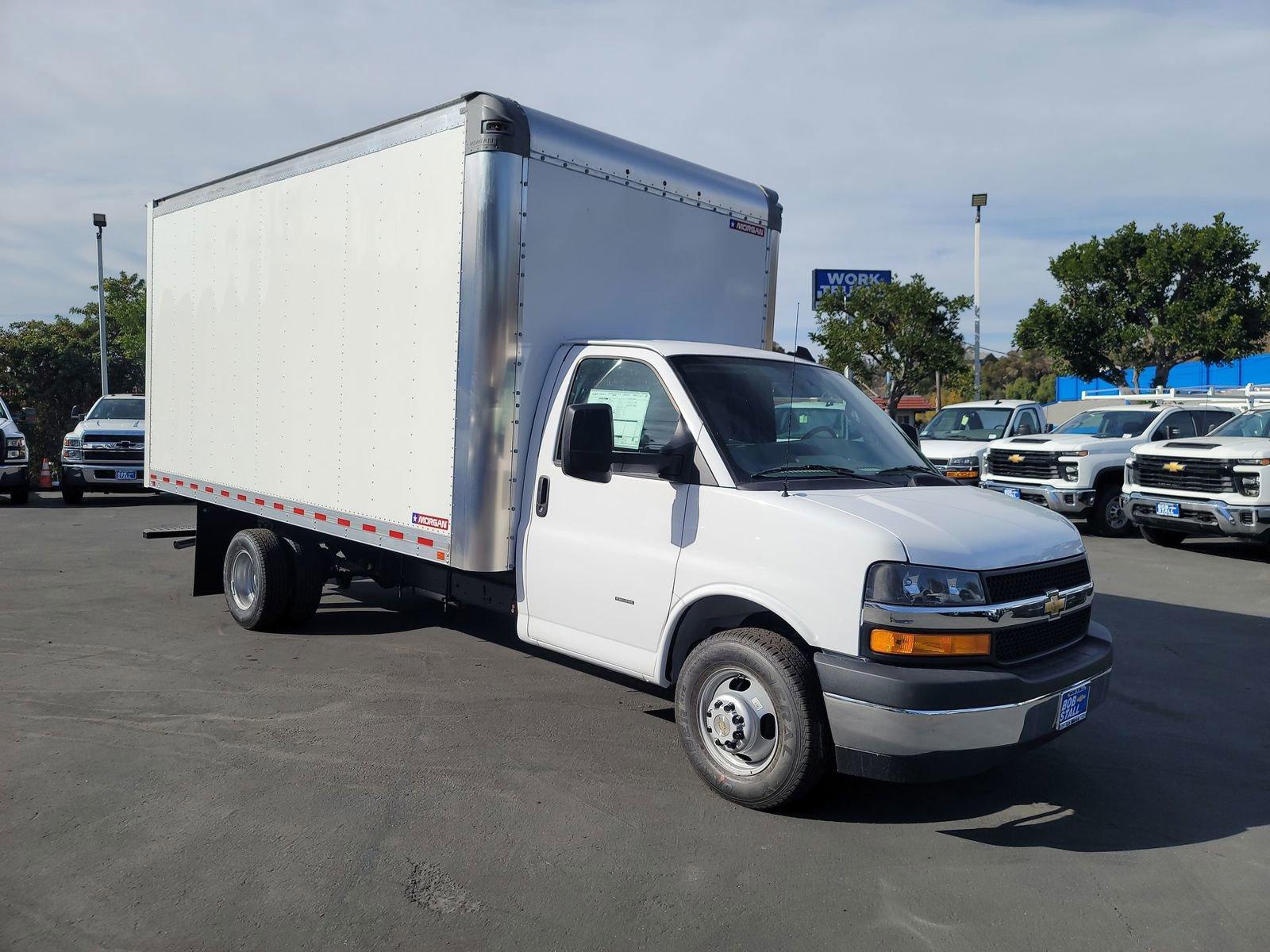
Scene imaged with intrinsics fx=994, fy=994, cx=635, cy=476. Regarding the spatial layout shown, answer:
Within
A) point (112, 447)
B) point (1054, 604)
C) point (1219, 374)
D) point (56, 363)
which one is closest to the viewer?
→ point (1054, 604)

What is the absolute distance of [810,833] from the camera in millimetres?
4242

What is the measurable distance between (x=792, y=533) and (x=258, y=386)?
15.7 ft

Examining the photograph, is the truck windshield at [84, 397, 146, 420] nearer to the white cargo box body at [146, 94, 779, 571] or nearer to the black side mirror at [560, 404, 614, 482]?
the white cargo box body at [146, 94, 779, 571]

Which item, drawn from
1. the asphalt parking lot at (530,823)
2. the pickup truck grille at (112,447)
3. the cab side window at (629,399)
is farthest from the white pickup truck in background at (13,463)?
the cab side window at (629,399)

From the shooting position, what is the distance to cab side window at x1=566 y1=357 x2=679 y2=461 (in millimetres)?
4977

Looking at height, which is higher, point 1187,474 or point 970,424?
point 970,424

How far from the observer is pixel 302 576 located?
758 centimetres

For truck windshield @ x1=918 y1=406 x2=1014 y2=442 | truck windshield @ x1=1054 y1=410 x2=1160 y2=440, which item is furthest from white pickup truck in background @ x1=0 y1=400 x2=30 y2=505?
truck windshield @ x1=1054 y1=410 x2=1160 y2=440

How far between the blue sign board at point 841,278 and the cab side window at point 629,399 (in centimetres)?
2674

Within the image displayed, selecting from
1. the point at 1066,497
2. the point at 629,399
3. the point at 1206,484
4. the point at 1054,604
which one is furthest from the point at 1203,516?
the point at 629,399

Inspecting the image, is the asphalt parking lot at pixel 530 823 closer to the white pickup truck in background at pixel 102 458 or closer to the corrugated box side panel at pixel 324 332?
the corrugated box side panel at pixel 324 332

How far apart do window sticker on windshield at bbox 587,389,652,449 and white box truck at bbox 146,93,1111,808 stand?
1 centimetres

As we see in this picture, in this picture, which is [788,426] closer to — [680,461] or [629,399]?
[680,461]

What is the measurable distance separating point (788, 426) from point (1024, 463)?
36.2 feet
